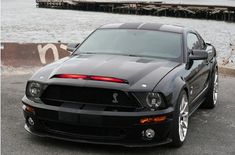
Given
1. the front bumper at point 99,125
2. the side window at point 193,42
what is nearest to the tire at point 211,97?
the side window at point 193,42

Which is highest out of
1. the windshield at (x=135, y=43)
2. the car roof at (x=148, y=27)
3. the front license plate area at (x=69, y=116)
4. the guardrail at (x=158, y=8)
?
the car roof at (x=148, y=27)

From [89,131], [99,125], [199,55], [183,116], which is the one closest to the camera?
[99,125]

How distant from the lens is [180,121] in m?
5.65

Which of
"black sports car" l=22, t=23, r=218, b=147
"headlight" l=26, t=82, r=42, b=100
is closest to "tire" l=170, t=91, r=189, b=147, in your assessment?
"black sports car" l=22, t=23, r=218, b=147

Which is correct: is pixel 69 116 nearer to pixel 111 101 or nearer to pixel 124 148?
pixel 111 101

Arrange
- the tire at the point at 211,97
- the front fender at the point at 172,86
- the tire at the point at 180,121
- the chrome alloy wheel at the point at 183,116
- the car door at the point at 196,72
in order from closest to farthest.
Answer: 1. the front fender at the point at 172,86
2. the tire at the point at 180,121
3. the chrome alloy wheel at the point at 183,116
4. the car door at the point at 196,72
5. the tire at the point at 211,97

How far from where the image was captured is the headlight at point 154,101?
16.9ft

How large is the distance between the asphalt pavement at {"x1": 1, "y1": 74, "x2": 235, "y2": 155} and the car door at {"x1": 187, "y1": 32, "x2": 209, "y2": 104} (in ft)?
1.66

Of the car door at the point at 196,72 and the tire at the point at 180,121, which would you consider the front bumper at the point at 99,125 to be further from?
the car door at the point at 196,72

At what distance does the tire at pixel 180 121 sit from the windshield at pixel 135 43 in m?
0.81

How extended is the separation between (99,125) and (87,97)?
356mm

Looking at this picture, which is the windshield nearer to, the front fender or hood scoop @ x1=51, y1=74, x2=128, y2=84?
the front fender

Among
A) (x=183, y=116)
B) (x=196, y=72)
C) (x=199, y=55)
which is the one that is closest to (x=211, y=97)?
(x=196, y=72)

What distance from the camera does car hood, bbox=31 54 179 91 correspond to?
5.20 metres
